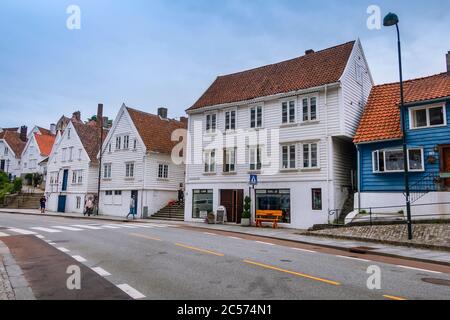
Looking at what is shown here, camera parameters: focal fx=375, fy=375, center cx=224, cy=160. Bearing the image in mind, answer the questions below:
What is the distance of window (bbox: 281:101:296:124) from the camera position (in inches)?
1008

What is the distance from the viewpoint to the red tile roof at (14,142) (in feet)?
233

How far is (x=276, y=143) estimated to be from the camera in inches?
1019

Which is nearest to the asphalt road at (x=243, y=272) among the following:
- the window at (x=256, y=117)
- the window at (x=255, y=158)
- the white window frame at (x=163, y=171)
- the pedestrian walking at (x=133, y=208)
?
the window at (x=255, y=158)

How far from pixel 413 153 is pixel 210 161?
14.4m

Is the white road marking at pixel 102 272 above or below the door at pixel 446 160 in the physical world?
below

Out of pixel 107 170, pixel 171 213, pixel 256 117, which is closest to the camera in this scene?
pixel 256 117

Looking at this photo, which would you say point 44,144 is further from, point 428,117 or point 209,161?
point 428,117

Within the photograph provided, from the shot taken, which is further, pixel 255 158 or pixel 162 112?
pixel 162 112

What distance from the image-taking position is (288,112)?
25.7 meters

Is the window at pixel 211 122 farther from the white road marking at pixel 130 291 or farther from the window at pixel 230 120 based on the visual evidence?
the white road marking at pixel 130 291

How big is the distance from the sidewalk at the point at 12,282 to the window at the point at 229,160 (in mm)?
18106

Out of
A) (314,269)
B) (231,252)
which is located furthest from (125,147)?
(314,269)

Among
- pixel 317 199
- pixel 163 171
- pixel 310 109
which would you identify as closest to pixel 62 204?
pixel 163 171

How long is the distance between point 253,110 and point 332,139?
661 cm
